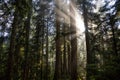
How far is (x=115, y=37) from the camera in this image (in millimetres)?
20453

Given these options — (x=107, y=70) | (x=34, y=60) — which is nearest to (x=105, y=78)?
(x=107, y=70)

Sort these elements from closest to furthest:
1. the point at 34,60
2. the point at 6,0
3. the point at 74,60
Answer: the point at 6,0, the point at 74,60, the point at 34,60

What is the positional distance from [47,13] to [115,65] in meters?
15.0

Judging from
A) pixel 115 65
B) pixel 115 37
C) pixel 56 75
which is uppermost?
pixel 115 37

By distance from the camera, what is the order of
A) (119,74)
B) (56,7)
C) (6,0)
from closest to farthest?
(119,74) < (6,0) < (56,7)

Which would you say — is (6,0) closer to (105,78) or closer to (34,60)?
(105,78)

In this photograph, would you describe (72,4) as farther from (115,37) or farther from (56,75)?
(115,37)

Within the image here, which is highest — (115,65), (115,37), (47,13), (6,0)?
(47,13)

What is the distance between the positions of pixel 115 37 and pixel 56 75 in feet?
39.4

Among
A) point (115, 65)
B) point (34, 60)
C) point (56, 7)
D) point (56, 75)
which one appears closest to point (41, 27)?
point (34, 60)

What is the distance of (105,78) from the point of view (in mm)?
9328

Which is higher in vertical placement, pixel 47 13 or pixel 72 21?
pixel 47 13

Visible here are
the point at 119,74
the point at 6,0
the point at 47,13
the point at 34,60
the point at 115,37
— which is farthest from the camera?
the point at 34,60

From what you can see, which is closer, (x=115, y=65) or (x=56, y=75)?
(x=115, y=65)
